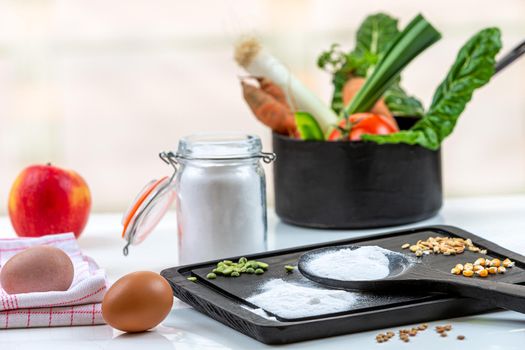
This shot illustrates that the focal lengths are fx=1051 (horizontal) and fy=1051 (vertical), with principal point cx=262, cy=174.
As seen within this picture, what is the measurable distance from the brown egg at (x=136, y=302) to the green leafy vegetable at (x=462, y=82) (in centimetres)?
63

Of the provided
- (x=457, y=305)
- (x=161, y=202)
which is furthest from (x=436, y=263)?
(x=161, y=202)

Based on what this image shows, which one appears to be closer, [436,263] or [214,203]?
[436,263]

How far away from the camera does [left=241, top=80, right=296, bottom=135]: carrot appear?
166 centimetres

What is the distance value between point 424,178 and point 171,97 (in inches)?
29.0

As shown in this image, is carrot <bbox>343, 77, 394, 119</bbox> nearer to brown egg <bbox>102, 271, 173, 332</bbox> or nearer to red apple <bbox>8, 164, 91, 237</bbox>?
red apple <bbox>8, 164, 91, 237</bbox>

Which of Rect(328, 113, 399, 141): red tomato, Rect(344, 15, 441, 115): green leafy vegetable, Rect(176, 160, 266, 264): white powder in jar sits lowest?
Rect(176, 160, 266, 264): white powder in jar

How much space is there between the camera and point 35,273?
1169 mm

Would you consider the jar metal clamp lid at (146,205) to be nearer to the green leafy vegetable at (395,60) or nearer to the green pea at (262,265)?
the green pea at (262,265)

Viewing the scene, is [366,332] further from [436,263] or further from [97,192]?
[97,192]

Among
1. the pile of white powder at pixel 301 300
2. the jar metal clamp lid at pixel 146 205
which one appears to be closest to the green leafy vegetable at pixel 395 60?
the jar metal clamp lid at pixel 146 205

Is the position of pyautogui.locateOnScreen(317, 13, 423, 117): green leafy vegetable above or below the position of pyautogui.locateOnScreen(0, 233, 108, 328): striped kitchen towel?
above

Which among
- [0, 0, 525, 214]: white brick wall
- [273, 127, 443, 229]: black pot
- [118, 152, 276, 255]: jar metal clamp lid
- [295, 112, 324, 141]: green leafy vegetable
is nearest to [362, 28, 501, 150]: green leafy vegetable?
[273, 127, 443, 229]: black pot

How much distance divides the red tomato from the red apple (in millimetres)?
408

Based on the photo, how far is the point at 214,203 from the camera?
1340mm
